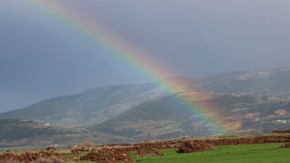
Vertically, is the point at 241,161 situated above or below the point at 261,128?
below

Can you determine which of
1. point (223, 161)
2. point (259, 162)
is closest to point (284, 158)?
point (259, 162)

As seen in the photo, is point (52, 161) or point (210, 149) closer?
point (52, 161)

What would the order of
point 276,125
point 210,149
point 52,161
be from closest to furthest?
1. point 52,161
2. point 210,149
3. point 276,125

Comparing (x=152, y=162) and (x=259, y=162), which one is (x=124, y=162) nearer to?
(x=152, y=162)

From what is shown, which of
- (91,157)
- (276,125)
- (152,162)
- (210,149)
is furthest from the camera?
(276,125)

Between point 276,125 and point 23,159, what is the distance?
171 m

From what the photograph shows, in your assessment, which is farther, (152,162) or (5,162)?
(152,162)

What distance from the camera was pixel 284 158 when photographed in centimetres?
2572

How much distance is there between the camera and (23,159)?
30.0 metres

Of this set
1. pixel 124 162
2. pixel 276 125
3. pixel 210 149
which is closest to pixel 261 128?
pixel 276 125

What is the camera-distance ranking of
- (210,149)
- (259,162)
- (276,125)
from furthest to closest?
(276,125) < (210,149) < (259,162)

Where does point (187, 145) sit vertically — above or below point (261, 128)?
below

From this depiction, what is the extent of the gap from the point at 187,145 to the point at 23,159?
57.7 ft

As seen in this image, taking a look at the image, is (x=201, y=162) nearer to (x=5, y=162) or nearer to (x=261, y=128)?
(x=5, y=162)
